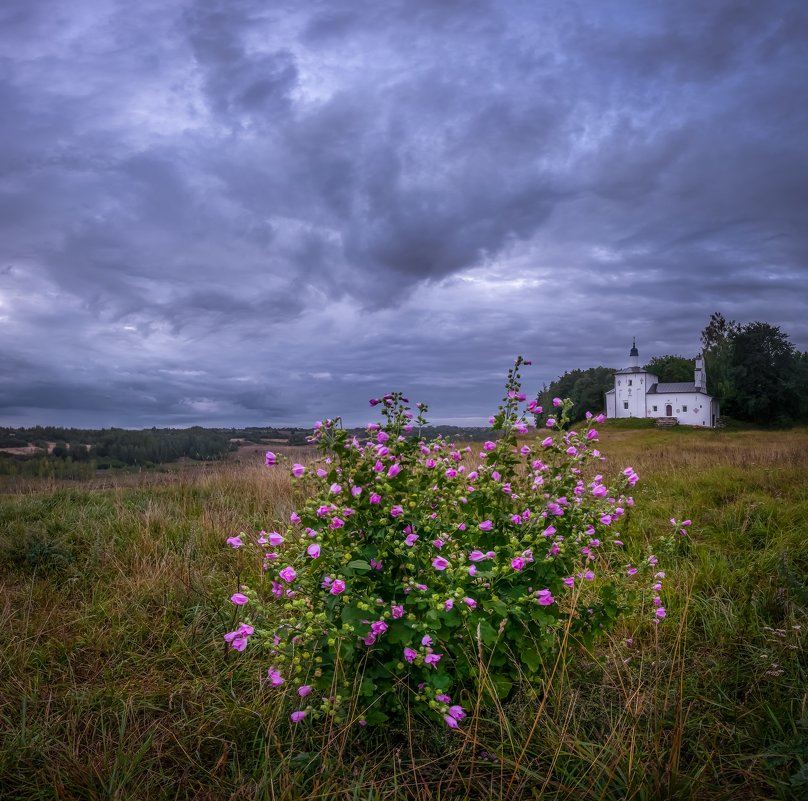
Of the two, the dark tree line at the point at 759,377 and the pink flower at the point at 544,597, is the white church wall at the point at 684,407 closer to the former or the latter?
the dark tree line at the point at 759,377

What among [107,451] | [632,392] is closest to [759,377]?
[632,392]

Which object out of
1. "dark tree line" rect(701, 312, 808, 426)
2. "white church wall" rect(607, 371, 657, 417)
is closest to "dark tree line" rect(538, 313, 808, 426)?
"dark tree line" rect(701, 312, 808, 426)

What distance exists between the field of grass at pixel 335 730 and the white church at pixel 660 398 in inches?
2804

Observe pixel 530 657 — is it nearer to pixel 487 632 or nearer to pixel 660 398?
pixel 487 632

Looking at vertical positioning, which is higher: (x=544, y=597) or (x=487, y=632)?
(x=544, y=597)

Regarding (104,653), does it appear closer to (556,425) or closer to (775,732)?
(556,425)

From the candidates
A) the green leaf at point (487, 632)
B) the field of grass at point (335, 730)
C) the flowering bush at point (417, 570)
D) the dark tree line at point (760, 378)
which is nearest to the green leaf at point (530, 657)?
the flowering bush at point (417, 570)

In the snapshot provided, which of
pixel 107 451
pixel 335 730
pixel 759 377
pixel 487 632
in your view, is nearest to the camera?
pixel 487 632

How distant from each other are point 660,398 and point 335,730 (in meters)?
80.3

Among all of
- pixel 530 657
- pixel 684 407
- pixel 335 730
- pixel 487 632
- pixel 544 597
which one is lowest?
pixel 335 730

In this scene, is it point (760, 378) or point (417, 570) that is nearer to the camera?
point (417, 570)

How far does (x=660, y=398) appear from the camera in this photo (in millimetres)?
74750

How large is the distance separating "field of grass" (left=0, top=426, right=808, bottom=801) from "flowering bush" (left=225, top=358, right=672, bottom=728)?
0.24 meters

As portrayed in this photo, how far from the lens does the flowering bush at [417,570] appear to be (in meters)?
2.59
